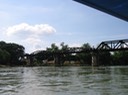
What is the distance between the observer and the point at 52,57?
177 metres

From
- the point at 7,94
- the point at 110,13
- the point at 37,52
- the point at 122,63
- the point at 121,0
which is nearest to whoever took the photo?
the point at 121,0

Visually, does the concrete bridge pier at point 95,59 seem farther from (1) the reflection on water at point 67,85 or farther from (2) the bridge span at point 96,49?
(1) the reflection on water at point 67,85

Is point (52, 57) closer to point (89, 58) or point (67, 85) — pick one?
point (89, 58)

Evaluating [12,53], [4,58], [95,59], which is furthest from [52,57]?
[95,59]

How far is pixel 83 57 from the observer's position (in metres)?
166

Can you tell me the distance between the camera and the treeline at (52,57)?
160 metres

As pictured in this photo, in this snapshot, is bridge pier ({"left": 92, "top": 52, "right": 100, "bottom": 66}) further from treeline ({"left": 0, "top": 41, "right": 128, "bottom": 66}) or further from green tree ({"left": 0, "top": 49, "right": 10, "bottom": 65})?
green tree ({"left": 0, "top": 49, "right": 10, "bottom": 65})

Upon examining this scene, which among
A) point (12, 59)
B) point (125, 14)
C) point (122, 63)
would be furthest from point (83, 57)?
point (125, 14)

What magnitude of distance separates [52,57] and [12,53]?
21.8 metres

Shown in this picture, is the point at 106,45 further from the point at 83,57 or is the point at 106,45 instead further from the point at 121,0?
the point at 121,0

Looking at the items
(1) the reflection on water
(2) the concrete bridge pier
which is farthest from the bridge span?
(1) the reflection on water

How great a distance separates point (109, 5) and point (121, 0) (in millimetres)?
278

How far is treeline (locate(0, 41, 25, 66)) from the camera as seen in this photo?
16044cm

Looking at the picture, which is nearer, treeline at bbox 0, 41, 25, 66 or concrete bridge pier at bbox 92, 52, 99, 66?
concrete bridge pier at bbox 92, 52, 99, 66
